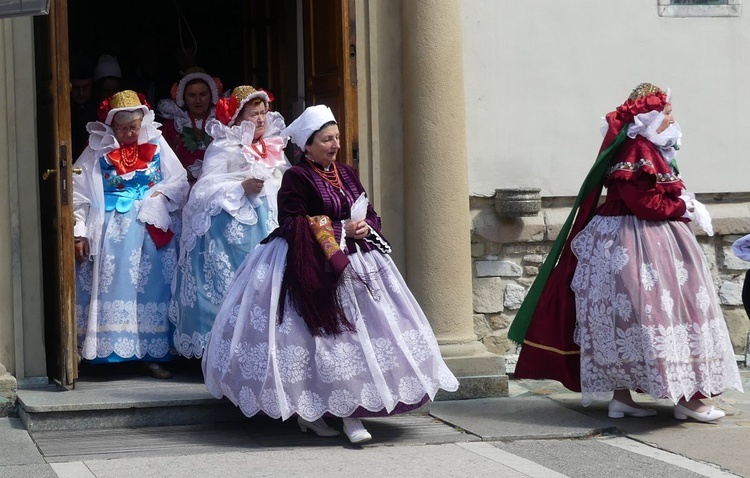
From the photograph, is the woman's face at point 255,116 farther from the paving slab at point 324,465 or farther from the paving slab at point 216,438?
the paving slab at point 324,465

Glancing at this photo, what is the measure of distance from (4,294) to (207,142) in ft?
5.30

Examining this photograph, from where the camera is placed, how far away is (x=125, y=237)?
729cm

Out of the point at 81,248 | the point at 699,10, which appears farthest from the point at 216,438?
the point at 699,10

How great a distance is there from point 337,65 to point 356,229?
5.45 feet

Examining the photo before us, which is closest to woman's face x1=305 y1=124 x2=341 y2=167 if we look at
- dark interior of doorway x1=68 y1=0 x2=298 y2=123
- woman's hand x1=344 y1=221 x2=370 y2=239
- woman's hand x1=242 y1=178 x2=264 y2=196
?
woman's hand x1=344 y1=221 x2=370 y2=239

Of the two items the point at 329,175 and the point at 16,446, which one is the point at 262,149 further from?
the point at 16,446

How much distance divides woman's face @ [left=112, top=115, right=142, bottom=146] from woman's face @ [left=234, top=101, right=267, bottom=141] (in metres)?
0.55

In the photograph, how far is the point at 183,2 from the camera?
10.1m

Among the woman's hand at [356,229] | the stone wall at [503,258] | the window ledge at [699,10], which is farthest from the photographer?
the window ledge at [699,10]

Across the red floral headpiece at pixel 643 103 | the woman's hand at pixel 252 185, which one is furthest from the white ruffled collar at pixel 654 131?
the woman's hand at pixel 252 185

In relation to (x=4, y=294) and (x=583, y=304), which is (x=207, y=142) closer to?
(x=4, y=294)

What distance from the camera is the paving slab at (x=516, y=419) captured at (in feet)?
21.5

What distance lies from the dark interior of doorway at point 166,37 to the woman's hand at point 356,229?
3.38 meters

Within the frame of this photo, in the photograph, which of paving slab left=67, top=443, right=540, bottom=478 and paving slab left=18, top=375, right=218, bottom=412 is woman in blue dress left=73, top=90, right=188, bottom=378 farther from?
paving slab left=67, top=443, right=540, bottom=478
